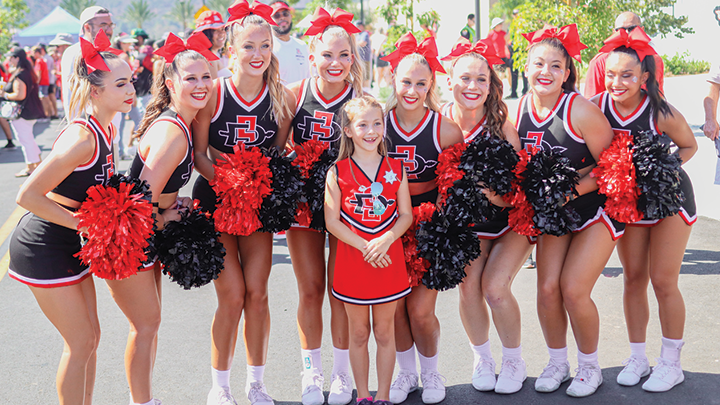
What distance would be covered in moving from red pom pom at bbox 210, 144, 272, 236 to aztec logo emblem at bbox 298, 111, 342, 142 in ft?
1.40

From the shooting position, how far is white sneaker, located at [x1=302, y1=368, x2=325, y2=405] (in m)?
3.35

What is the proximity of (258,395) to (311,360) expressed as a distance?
0.36 m

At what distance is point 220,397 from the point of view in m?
3.25

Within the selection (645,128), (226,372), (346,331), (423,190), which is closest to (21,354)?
(226,372)

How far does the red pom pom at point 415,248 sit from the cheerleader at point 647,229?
3.83ft

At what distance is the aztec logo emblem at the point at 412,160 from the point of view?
332 cm

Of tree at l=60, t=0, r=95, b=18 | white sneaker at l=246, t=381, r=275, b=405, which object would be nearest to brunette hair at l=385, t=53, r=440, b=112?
white sneaker at l=246, t=381, r=275, b=405

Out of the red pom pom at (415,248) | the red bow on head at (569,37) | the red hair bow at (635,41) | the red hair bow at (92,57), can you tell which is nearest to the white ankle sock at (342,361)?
the red pom pom at (415,248)

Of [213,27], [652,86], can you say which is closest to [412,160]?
[652,86]


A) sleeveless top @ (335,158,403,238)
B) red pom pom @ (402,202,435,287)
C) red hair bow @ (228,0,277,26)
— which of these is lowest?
red pom pom @ (402,202,435,287)

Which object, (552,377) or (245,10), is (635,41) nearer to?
(552,377)

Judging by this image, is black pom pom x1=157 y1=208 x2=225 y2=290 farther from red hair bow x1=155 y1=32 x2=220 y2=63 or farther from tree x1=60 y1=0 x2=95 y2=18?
tree x1=60 y1=0 x2=95 y2=18

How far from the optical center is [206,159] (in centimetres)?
329

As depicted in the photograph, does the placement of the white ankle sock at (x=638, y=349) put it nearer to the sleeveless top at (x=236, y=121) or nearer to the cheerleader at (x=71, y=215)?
the sleeveless top at (x=236, y=121)
